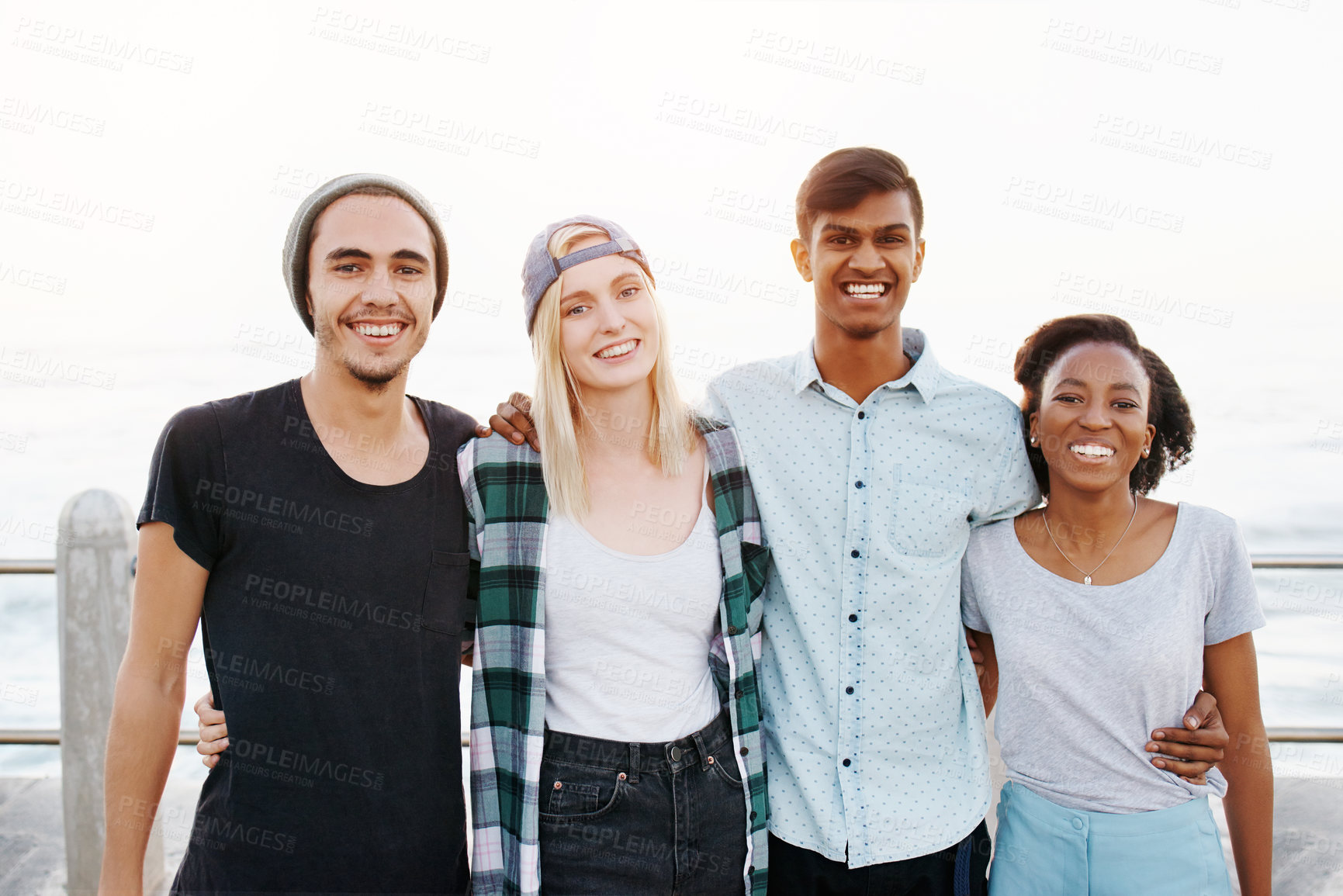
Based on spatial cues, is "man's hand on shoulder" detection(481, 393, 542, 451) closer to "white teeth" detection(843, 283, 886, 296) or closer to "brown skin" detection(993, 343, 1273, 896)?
"white teeth" detection(843, 283, 886, 296)

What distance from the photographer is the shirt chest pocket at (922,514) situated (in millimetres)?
2420

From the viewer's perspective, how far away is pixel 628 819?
207 cm

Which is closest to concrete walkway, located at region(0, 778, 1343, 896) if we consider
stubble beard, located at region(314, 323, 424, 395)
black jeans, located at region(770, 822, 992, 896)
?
black jeans, located at region(770, 822, 992, 896)

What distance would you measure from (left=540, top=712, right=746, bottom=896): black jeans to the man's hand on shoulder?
731 mm

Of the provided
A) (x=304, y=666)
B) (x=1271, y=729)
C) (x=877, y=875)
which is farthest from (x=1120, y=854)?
(x=304, y=666)

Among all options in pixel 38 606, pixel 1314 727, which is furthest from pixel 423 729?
pixel 38 606

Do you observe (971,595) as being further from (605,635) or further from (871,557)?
(605,635)

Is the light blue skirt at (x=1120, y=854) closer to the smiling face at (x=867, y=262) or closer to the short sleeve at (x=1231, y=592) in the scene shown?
the short sleeve at (x=1231, y=592)

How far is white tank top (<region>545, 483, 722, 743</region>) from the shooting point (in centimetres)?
213

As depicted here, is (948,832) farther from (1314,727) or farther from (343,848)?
(1314,727)

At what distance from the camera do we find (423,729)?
206 centimetres

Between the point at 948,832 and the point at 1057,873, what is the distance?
27 centimetres

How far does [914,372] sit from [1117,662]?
36.3 inches

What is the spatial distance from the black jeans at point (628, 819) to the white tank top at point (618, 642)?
0.15 feet
